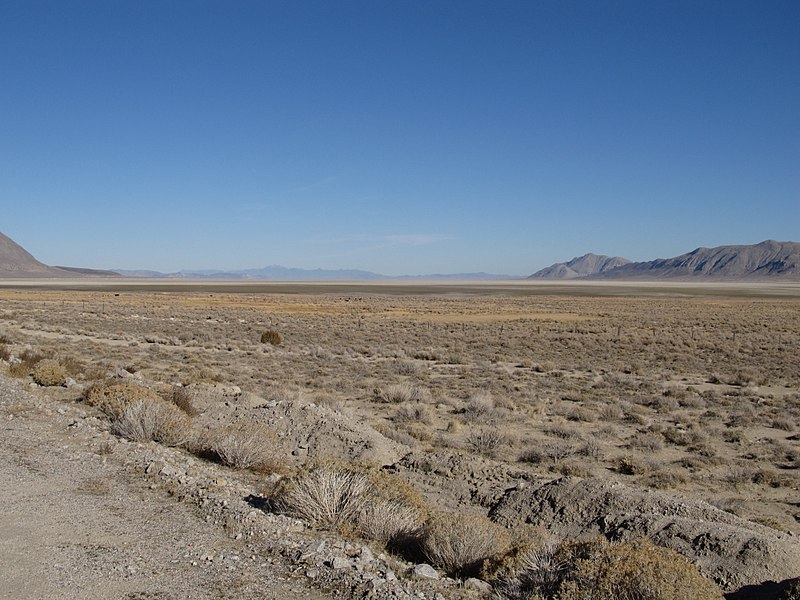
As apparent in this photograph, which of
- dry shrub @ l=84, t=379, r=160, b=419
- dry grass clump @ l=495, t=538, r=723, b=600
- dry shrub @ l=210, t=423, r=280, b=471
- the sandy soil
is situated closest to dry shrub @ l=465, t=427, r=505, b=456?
dry shrub @ l=210, t=423, r=280, b=471

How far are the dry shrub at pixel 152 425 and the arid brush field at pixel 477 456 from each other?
0.11ft

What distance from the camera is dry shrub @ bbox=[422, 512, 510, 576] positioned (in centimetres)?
593

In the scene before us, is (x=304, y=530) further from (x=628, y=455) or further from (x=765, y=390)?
(x=765, y=390)

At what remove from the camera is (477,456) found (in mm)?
11211

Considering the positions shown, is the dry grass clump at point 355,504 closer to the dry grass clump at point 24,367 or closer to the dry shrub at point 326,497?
the dry shrub at point 326,497

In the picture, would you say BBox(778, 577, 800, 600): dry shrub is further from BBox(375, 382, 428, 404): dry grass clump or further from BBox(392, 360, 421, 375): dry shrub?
BBox(392, 360, 421, 375): dry shrub

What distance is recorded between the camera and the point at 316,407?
1330 cm

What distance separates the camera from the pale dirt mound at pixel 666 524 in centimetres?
604

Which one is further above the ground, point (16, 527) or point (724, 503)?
point (16, 527)

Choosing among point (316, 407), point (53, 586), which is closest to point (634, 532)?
point (53, 586)

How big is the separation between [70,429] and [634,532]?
28.4ft

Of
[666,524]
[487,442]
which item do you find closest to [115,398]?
[487,442]

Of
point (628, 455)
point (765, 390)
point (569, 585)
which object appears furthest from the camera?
point (765, 390)

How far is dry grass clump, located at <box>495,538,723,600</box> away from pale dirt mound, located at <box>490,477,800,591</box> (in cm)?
162
